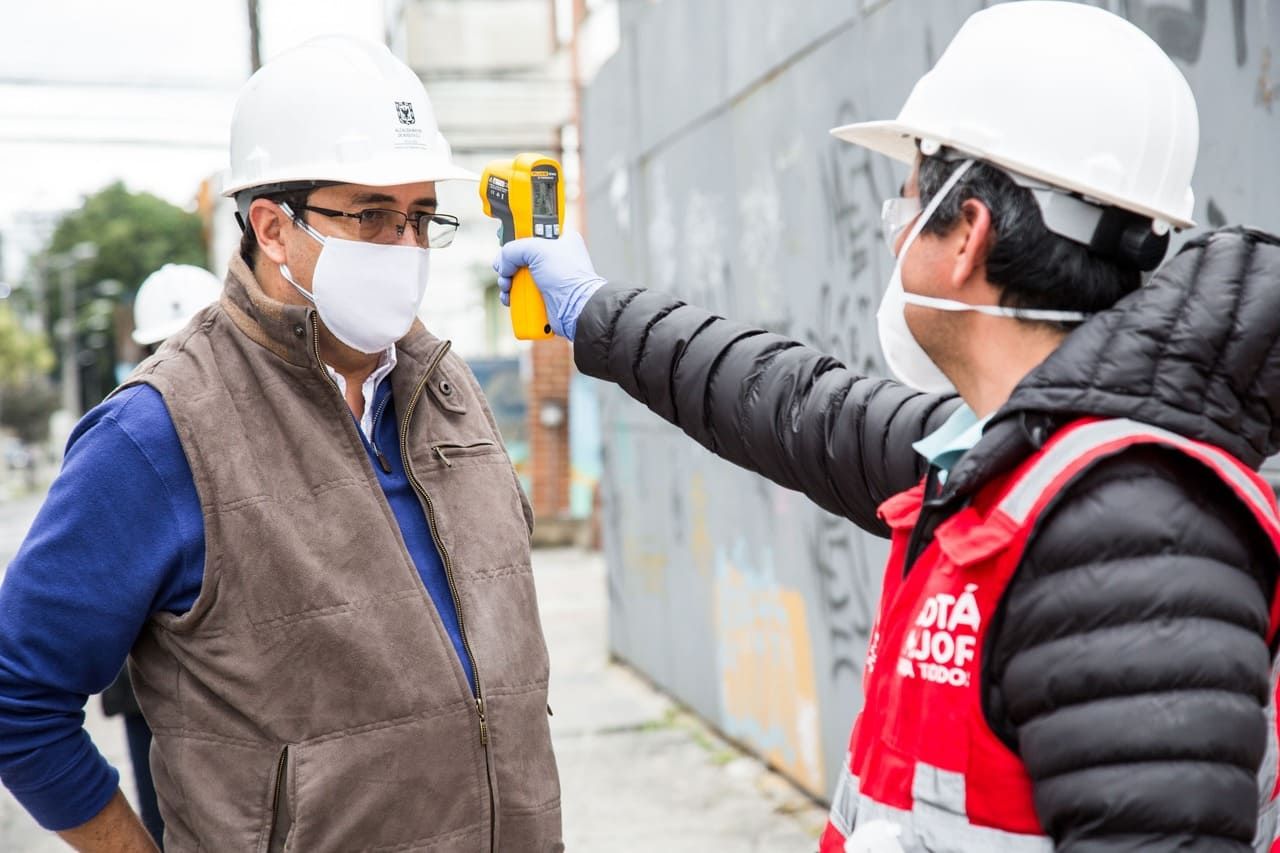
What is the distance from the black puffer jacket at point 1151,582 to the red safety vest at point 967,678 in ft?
0.06

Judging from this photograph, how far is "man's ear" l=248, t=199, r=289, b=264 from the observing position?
216 cm

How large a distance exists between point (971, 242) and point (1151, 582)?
470mm

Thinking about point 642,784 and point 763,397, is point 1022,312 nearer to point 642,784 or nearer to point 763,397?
point 763,397

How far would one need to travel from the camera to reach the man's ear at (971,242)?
148 centimetres

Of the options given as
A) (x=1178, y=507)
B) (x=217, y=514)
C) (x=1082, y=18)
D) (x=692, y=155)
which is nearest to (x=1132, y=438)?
(x=1178, y=507)

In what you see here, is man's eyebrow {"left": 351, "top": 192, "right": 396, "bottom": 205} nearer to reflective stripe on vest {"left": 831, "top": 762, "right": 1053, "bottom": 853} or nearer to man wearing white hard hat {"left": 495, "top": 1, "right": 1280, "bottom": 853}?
man wearing white hard hat {"left": 495, "top": 1, "right": 1280, "bottom": 853}

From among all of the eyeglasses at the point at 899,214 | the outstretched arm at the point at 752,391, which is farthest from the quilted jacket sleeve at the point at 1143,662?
the outstretched arm at the point at 752,391

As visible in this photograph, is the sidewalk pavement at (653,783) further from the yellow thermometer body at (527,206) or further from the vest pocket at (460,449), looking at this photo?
the yellow thermometer body at (527,206)

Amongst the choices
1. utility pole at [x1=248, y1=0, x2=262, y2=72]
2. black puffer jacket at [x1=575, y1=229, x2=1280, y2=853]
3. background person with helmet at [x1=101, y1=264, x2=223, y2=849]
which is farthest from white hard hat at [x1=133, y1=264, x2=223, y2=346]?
Answer: utility pole at [x1=248, y1=0, x2=262, y2=72]

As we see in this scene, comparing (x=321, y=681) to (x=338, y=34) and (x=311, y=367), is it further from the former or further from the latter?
(x=338, y=34)

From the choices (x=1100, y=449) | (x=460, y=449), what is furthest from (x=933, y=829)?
(x=460, y=449)

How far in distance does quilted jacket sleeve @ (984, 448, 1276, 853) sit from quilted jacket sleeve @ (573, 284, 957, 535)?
2.24 feet

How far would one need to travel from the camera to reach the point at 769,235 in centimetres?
517

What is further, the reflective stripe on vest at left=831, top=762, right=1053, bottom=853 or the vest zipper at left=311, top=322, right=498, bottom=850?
the vest zipper at left=311, top=322, right=498, bottom=850
